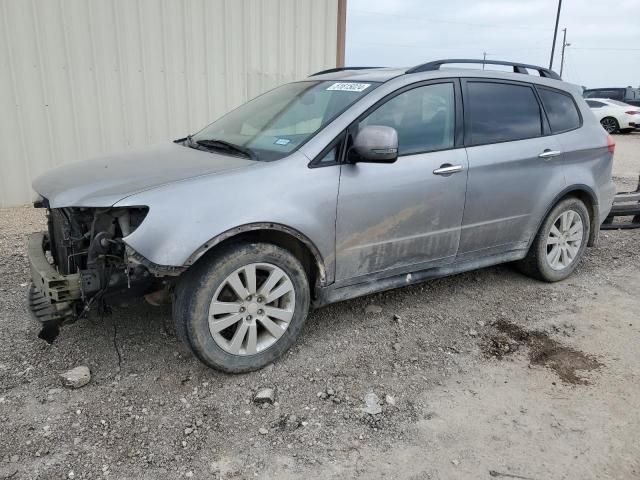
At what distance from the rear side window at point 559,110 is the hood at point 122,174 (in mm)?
2701

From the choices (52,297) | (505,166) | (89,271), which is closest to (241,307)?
(89,271)

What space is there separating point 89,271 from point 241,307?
83 cm

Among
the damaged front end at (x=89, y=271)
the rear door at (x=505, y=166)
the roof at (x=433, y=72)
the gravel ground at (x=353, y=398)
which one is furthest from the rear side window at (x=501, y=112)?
the damaged front end at (x=89, y=271)

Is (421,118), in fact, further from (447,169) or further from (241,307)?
(241,307)

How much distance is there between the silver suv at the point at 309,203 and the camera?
2887 millimetres

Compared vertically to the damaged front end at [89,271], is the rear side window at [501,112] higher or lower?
higher

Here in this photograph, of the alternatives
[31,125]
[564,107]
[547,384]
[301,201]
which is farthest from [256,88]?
Result: [547,384]

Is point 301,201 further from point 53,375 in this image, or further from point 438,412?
point 53,375

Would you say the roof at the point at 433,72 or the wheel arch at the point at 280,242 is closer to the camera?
the wheel arch at the point at 280,242

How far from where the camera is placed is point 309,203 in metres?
3.13

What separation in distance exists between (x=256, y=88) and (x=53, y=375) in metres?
6.00

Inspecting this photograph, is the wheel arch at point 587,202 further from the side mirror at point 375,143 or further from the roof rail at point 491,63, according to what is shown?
the side mirror at point 375,143

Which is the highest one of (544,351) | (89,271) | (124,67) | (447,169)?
(124,67)

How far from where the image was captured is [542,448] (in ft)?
8.50
